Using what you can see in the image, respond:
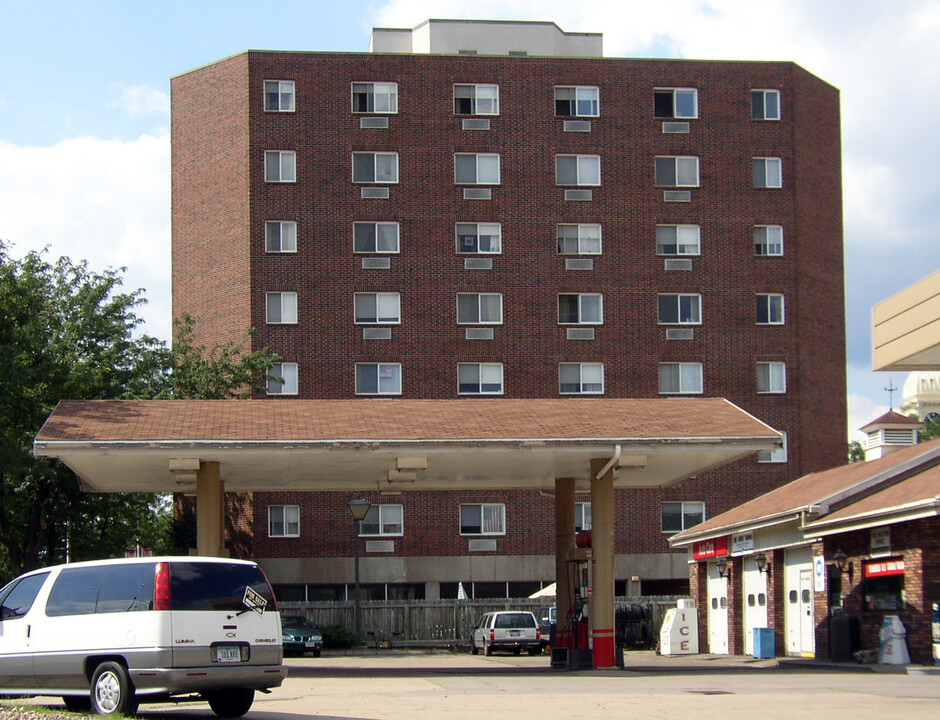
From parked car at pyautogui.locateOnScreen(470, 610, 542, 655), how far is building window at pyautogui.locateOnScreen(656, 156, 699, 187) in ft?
71.7

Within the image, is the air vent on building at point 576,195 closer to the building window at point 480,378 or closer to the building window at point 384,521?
the building window at point 480,378

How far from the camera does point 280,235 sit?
53.9 m

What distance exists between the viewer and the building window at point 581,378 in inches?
2135

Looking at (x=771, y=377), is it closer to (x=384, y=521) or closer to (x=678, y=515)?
(x=678, y=515)

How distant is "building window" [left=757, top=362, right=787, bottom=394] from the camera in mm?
54688

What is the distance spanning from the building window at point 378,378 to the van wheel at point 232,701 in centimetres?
3788

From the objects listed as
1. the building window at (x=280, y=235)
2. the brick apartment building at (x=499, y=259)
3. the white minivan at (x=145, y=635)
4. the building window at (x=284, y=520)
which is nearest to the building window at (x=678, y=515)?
the brick apartment building at (x=499, y=259)

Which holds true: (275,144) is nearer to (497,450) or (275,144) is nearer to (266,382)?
(266,382)

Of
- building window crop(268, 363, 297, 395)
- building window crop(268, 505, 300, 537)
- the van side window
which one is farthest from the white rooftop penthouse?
the van side window

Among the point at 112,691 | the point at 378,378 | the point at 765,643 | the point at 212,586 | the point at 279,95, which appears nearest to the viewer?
the point at 112,691

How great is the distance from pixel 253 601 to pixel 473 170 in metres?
40.8

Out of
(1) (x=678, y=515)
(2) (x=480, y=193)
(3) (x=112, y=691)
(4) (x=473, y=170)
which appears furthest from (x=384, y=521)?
(3) (x=112, y=691)

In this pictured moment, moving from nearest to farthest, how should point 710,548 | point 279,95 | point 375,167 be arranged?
point 710,548 → point 375,167 → point 279,95

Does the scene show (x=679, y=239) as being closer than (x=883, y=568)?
No
